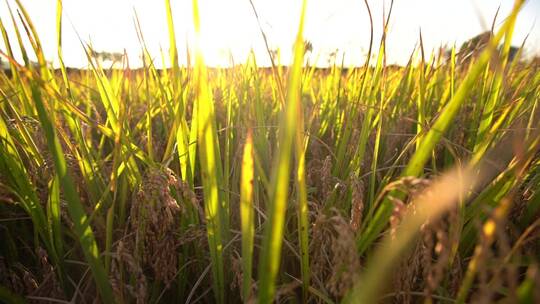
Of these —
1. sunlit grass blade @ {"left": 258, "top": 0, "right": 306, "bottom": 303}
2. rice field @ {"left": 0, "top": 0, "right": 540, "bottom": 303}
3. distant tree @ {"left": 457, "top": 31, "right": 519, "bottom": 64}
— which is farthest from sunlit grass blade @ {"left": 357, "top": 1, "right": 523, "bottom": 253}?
distant tree @ {"left": 457, "top": 31, "right": 519, "bottom": 64}

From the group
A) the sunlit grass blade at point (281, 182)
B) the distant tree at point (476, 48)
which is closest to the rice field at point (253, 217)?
the sunlit grass blade at point (281, 182)

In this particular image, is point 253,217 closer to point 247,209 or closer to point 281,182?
point 247,209

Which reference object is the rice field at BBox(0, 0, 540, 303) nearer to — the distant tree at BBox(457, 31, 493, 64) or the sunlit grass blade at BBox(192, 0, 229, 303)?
the sunlit grass blade at BBox(192, 0, 229, 303)

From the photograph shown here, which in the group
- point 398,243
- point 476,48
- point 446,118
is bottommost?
point 398,243

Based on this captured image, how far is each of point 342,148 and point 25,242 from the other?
779 millimetres

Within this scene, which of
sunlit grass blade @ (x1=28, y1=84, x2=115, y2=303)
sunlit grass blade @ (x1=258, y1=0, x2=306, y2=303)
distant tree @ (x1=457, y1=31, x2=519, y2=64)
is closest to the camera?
sunlit grass blade @ (x1=258, y1=0, x2=306, y2=303)

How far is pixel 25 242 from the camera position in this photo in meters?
0.77

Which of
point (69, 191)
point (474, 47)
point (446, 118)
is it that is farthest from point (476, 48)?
point (69, 191)

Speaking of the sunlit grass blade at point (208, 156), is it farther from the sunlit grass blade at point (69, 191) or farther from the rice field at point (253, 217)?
the sunlit grass blade at point (69, 191)

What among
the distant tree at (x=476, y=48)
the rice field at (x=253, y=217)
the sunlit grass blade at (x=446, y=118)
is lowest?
the rice field at (x=253, y=217)

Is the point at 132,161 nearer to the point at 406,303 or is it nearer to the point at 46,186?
the point at 46,186

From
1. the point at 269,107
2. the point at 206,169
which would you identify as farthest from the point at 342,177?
the point at 269,107

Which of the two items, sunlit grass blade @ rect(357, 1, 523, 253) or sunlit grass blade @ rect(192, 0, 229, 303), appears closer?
sunlit grass blade @ rect(357, 1, 523, 253)

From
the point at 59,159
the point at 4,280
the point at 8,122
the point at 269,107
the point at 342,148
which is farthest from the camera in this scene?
the point at 269,107
